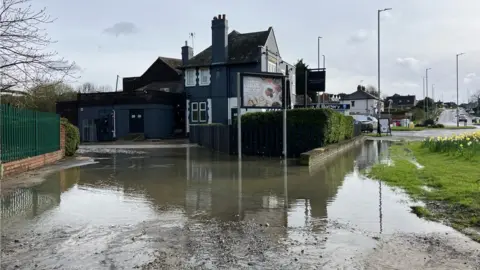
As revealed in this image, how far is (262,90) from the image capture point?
19750mm

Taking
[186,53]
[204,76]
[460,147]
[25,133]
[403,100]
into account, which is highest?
[403,100]

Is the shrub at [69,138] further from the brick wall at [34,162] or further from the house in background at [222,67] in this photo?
the house in background at [222,67]

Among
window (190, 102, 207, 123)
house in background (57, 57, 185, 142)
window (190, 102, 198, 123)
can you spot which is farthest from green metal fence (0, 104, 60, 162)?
window (190, 102, 198, 123)

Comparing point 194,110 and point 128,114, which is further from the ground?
point 194,110

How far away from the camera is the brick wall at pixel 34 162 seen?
43.2ft

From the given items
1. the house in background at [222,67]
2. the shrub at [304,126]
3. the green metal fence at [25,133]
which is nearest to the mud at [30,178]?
the green metal fence at [25,133]

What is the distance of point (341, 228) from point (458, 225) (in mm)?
1761

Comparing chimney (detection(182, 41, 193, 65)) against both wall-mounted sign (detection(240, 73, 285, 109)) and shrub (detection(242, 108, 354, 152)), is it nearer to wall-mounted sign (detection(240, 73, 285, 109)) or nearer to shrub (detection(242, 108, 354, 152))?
wall-mounted sign (detection(240, 73, 285, 109))

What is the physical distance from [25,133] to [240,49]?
1072 inches

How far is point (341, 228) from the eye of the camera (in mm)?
6820

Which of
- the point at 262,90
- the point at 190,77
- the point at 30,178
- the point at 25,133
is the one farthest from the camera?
the point at 190,77

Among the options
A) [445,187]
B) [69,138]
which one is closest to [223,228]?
[445,187]

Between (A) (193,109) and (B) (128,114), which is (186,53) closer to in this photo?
(A) (193,109)

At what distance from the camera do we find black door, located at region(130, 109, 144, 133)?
4144 cm
